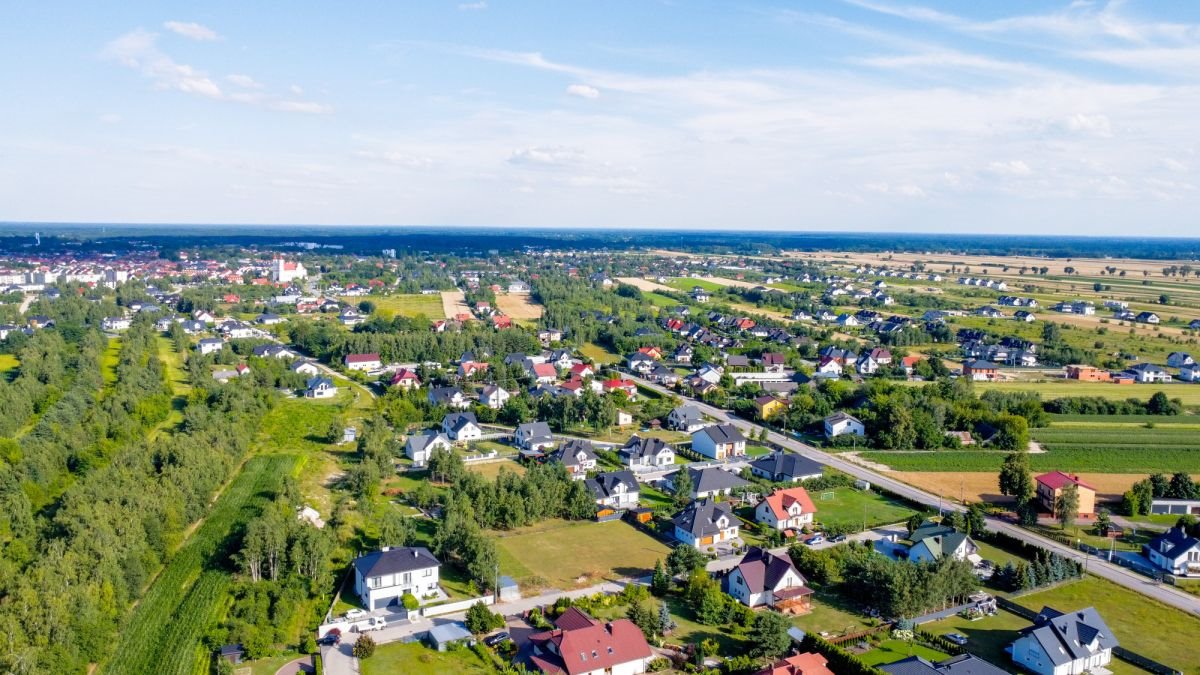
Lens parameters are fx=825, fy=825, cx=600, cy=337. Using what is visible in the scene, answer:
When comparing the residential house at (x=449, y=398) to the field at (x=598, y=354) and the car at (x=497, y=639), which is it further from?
the car at (x=497, y=639)

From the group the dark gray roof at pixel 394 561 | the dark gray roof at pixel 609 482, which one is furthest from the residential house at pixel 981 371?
the dark gray roof at pixel 394 561

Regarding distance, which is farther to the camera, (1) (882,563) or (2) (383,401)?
(2) (383,401)

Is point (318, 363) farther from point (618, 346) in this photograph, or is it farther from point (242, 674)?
point (242, 674)

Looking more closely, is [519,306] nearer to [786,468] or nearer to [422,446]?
[422,446]

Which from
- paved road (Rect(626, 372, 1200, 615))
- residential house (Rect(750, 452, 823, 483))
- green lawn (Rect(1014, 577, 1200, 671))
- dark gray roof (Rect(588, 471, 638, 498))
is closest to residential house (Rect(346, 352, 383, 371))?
paved road (Rect(626, 372, 1200, 615))

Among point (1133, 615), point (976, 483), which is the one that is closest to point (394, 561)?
point (1133, 615)

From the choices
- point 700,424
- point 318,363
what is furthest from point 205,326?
point 700,424
